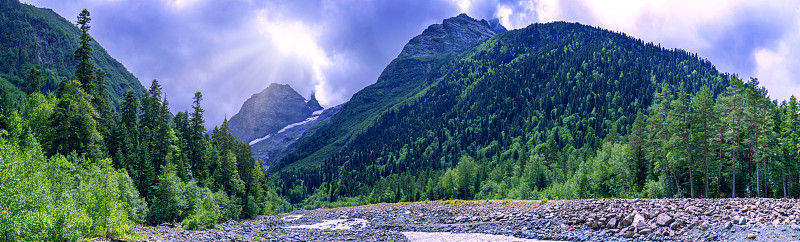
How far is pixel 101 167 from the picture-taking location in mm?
43312

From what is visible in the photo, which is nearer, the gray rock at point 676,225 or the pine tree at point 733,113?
the gray rock at point 676,225

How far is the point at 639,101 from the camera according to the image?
19225 cm

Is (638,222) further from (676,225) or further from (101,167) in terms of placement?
(101,167)

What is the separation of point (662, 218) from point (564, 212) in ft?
35.9

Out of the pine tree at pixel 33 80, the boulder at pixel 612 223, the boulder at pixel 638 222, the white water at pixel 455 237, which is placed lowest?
the white water at pixel 455 237

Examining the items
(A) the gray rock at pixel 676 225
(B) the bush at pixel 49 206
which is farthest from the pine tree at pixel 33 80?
(A) the gray rock at pixel 676 225

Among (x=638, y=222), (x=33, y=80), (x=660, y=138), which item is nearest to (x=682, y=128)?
(x=660, y=138)

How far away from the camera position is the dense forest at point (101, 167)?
1994cm

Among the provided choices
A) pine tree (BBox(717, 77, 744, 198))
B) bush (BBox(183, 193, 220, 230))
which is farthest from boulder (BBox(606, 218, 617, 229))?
bush (BBox(183, 193, 220, 230))

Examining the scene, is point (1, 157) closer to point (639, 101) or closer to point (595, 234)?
point (595, 234)

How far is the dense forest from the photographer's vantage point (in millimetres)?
19938

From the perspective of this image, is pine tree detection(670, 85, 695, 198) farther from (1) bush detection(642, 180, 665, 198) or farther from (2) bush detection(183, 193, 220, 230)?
(2) bush detection(183, 193, 220, 230)

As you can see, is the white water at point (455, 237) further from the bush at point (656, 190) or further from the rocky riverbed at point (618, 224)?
the bush at point (656, 190)

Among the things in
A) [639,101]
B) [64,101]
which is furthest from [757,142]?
[639,101]
